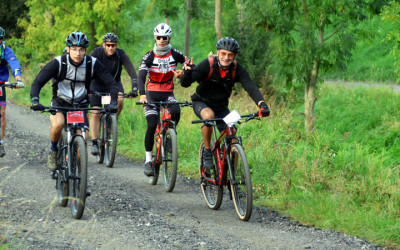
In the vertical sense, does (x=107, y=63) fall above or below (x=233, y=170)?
above

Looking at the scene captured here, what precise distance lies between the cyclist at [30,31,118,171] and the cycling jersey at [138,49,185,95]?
4.91 ft

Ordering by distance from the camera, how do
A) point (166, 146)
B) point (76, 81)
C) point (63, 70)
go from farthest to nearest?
1. point (166, 146)
2. point (76, 81)
3. point (63, 70)

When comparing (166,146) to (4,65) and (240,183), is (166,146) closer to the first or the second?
(240,183)

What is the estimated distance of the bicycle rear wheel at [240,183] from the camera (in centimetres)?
616

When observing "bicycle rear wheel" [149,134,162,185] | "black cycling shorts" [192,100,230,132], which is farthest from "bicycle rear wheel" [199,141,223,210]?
"bicycle rear wheel" [149,134,162,185]

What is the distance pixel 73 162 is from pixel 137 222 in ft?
3.23

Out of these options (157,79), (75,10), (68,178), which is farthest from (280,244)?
(75,10)

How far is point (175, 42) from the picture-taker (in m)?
46.6

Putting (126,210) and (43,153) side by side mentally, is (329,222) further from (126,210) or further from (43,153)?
(43,153)

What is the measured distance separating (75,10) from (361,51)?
44.6ft

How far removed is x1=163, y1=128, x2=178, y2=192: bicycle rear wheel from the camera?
305 inches

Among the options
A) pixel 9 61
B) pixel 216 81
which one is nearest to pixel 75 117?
pixel 216 81

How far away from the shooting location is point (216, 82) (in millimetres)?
6867

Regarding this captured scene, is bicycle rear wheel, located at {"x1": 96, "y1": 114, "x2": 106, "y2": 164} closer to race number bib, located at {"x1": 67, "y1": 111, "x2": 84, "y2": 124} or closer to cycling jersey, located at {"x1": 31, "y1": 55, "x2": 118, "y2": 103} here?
cycling jersey, located at {"x1": 31, "y1": 55, "x2": 118, "y2": 103}
